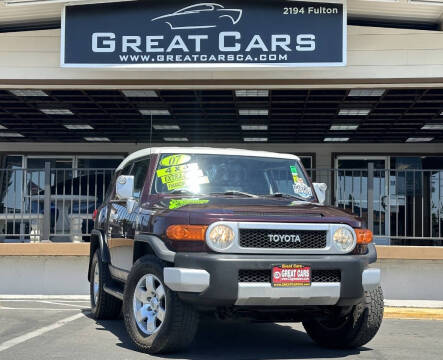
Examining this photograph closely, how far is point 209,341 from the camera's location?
6.65m

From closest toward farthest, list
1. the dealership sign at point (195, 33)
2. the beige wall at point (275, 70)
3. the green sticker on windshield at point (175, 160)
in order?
the green sticker on windshield at point (175, 160) → the dealership sign at point (195, 33) → the beige wall at point (275, 70)

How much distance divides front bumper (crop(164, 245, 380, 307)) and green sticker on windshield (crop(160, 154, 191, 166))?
61.3 inches

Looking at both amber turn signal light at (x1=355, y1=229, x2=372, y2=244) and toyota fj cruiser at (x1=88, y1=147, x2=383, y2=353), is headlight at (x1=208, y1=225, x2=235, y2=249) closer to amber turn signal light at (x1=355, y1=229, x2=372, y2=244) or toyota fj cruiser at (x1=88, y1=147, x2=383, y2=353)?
toyota fj cruiser at (x1=88, y1=147, x2=383, y2=353)

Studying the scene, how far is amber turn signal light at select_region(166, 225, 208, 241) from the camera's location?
5.47 m

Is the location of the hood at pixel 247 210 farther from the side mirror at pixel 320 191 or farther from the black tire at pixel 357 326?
the black tire at pixel 357 326

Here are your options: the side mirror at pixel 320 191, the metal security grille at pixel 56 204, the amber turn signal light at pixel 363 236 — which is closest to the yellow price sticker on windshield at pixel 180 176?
the side mirror at pixel 320 191

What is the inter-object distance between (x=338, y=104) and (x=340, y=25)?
154 inches

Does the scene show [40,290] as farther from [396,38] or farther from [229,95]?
[396,38]

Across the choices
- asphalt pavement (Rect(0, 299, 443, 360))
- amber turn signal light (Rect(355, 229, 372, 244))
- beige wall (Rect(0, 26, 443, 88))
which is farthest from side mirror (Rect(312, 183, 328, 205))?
beige wall (Rect(0, 26, 443, 88))

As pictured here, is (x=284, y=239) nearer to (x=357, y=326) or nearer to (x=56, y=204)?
(x=357, y=326)

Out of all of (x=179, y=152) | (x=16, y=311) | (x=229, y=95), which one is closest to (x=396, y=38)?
(x=229, y=95)

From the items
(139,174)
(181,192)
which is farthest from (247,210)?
(139,174)

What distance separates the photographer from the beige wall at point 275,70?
41.6 feet

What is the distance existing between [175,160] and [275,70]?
254 inches
